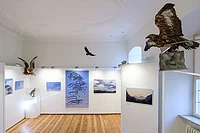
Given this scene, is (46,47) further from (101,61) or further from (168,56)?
(168,56)

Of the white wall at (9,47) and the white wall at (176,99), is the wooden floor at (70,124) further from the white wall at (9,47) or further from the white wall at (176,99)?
the white wall at (176,99)

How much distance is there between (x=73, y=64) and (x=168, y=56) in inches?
305

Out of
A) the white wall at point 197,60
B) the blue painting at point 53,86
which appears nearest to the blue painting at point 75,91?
the blue painting at point 53,86

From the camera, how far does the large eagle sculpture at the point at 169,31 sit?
5.16 ft

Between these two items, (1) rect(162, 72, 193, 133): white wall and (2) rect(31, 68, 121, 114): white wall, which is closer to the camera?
(1) rect(162, 72, 193, 133): white wall

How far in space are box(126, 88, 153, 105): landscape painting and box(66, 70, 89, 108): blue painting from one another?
4.16 meters

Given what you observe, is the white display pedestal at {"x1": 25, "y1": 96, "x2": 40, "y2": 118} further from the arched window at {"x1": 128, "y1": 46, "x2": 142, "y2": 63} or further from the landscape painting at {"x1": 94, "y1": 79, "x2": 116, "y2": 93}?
the arched window at {"x1": 128, "y1": 46, "x2": 142, "y2": 63}

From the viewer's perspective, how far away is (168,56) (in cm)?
184

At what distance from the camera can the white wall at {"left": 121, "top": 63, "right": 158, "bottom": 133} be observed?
447cm

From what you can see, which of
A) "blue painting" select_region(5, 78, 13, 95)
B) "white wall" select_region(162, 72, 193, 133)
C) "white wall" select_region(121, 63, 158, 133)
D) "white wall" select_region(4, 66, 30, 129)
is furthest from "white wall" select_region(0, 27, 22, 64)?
"white wall" select_region(162, 72, 193, 133)

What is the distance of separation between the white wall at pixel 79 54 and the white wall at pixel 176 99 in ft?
18.1

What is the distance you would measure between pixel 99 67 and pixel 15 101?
437 centimetres

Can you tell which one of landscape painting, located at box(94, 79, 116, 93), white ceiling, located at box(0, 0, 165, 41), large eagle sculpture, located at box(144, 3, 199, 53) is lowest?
landscape painting, located at box(94, 79, 116, 93)

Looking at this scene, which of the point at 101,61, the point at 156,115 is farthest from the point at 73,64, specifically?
the point at 156,115
